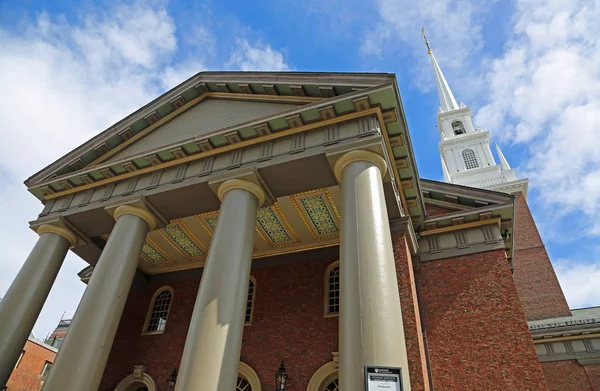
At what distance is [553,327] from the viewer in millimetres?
19844

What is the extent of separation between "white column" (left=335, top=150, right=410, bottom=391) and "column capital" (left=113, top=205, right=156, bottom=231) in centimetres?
644

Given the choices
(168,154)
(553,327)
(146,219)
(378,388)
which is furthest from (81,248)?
(553,327)

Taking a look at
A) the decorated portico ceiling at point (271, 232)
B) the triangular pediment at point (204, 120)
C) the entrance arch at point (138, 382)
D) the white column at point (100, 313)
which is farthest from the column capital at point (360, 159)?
the entrance arch at point (138, 382)

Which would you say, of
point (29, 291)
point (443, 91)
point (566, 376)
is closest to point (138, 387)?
point (29, 291)

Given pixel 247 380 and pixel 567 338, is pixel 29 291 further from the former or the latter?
pixel 567 338

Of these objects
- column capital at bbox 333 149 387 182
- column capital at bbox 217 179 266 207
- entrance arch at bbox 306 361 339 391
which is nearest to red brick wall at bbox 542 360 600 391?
entrance arch at bbox 306 361 339 391

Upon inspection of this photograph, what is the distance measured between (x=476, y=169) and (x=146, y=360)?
3888cm

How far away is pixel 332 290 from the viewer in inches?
564

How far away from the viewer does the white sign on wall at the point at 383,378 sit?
641 cm

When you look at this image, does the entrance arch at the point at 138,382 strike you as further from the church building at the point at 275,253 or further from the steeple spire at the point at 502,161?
the steeple spire at the point at 502,161

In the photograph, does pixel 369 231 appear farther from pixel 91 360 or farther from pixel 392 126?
pixel 91 360

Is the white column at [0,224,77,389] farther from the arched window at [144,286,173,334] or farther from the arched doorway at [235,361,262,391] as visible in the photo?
the arched doorway at [235,361,262,391]

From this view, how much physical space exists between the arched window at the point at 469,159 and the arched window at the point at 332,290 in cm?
3618

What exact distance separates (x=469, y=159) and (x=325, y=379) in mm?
40167
